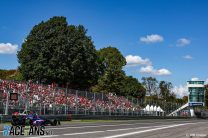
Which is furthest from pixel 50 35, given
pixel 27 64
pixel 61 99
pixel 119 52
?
pixel 119 52

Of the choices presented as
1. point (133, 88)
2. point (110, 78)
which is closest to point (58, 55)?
point (110, 78)

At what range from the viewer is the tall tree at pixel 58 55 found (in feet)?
213

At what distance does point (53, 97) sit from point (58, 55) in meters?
23.8

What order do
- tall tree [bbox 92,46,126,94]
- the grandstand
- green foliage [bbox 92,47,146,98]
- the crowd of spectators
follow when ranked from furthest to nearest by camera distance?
green foliage [bbox 92,47,146,98] → tall tree [bbox 92,46,126,94] → the crowd of spectators → the grandstand

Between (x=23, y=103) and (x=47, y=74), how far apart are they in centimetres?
3001

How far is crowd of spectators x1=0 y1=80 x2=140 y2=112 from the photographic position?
1443 inches

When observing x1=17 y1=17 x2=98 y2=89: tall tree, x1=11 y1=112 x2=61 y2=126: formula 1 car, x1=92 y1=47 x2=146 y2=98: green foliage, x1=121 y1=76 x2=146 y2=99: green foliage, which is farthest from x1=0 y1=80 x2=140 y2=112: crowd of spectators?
x1=121 y1=76 x2=146 y2=99: green foliage

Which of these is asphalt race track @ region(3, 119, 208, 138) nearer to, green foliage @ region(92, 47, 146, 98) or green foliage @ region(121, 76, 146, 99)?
green foliage @ region(92, 47, 146, 98)

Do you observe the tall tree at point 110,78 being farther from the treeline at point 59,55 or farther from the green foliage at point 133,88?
the green foliage at point 133,88

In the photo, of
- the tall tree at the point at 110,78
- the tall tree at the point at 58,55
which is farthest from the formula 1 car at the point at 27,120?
the tall tree at the point at 110,78

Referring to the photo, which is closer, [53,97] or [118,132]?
[118,132]

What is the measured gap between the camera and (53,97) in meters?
42.5

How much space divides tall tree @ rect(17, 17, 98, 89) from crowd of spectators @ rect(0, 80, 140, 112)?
11765 mm

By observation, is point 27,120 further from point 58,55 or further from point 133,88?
point 133,88
